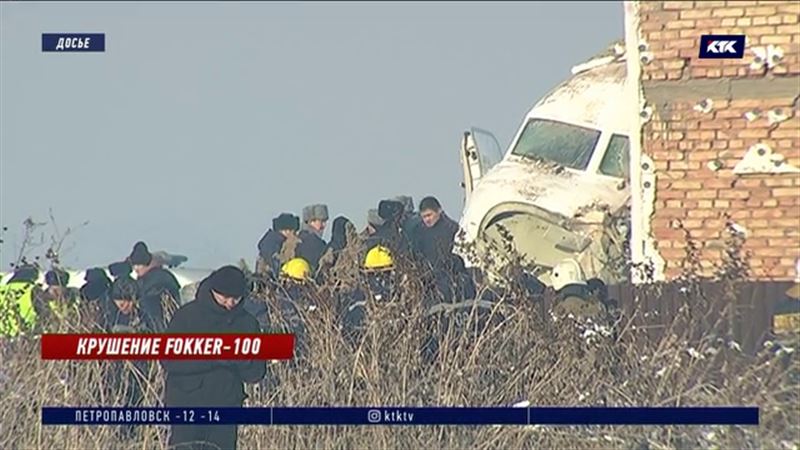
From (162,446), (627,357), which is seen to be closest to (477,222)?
(627,357)

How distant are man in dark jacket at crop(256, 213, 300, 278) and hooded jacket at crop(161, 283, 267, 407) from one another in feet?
0.83

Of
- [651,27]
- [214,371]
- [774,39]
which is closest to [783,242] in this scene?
[774,39]

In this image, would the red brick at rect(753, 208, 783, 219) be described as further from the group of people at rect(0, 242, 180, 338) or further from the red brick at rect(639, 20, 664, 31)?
the group of people at rect(0, 242, 180, 338)

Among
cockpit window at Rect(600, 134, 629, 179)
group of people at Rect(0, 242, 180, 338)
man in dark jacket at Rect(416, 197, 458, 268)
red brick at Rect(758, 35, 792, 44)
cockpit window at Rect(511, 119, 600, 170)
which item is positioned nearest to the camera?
red brick at Rect(758, 35, 792, 44)

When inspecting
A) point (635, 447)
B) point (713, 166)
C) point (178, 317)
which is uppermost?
point (713, 166)

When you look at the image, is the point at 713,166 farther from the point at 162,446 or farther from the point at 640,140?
the point at 162,446

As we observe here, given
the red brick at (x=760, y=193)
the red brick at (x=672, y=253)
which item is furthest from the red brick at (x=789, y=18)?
the red brick at (x=672, y=253)

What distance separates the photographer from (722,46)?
7414mm

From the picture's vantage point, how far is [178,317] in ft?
25.0

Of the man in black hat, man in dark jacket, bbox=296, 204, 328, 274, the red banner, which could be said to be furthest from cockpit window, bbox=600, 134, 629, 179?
the man in black hat

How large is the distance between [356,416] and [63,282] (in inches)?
62.6

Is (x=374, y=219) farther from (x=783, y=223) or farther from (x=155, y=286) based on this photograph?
(x=783, y=223)

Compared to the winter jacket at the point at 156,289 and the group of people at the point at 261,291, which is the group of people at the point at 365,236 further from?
the winter jacket at the point at 156,289

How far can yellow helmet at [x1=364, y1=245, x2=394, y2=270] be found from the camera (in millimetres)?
7871
